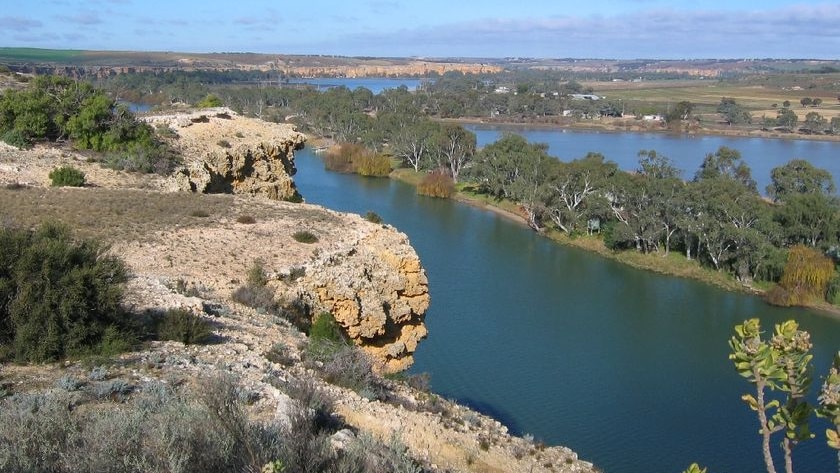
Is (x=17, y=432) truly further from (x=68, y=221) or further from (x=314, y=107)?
(x=314, y=107)

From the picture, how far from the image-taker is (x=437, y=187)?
53.0 metres

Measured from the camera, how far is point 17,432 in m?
5.06

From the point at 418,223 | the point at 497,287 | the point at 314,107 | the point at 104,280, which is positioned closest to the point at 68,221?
the point at 104,280

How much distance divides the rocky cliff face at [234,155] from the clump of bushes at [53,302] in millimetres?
12836

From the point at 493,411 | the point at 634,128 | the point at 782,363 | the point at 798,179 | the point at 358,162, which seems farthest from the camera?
the point at 634,128

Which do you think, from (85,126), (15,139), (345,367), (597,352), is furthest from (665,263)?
(345,367)

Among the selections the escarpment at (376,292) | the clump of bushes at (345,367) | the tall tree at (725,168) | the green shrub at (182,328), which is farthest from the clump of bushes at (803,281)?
the green shrub at (182,328)

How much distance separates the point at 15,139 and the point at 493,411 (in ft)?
54.2

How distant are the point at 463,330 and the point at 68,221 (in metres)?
13.8

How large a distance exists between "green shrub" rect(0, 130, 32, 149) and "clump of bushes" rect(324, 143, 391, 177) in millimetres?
39176

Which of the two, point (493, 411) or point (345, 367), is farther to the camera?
point (493, 411)

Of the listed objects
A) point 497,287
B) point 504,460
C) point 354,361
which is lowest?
point 497,287

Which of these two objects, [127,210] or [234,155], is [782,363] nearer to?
[127,210]

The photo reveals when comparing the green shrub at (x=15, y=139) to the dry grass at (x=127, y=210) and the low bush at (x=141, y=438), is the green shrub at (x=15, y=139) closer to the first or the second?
the dry grass at (x=127, y=210)
